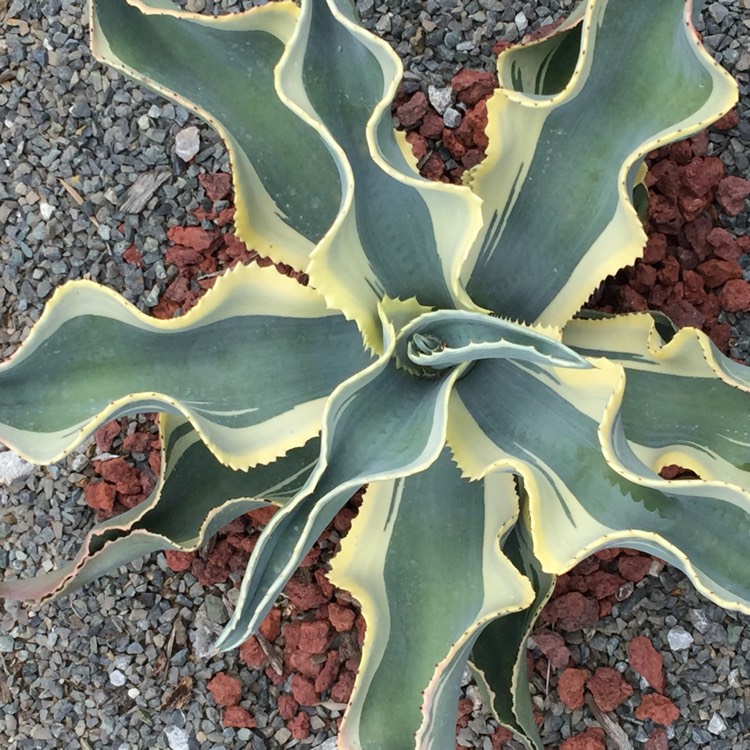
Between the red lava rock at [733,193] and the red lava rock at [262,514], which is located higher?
the red lava rock at [733,193]

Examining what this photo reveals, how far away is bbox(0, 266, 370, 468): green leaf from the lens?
→ 935 mm

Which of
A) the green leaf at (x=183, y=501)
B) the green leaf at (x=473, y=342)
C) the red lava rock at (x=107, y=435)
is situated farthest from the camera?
the red lava rock at (x=107, y=435)

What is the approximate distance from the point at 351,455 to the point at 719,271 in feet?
2.43

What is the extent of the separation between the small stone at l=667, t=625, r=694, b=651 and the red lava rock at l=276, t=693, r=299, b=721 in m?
0.57

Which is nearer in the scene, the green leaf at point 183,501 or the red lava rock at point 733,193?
the green leaf at point 183,501

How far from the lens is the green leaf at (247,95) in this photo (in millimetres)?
1025

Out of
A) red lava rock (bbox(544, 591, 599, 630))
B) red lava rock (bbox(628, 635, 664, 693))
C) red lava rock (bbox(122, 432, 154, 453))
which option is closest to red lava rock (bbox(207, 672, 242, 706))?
red lava rock (bbox(122, 432, 154, 453))

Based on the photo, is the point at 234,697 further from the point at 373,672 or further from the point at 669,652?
the point at 669,652

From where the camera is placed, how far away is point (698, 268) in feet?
4.64

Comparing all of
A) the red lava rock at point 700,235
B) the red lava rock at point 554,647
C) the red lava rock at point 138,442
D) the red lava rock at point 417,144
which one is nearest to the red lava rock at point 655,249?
the red lava rock at point 700,235

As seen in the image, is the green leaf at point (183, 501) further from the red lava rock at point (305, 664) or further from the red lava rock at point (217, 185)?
the red lava rock at point (217, 185)

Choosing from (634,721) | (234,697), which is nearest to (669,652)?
(634,721)

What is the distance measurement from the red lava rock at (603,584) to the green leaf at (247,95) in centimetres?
65

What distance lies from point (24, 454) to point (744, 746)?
3.58 feet
